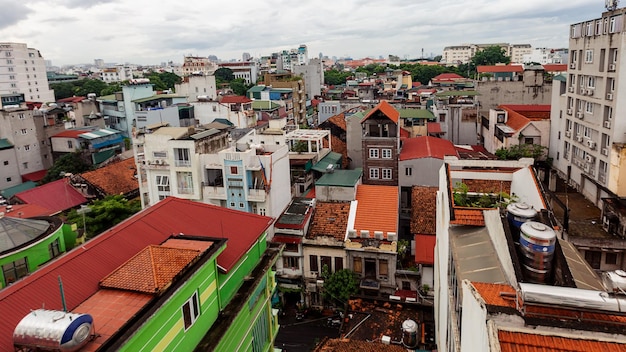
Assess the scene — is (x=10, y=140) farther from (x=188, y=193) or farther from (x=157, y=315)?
(x=157, y=315)

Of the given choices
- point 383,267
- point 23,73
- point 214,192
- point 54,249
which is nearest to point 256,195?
point 214,192

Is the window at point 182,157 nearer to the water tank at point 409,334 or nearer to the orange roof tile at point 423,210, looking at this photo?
the orange roof tile at point 423,210

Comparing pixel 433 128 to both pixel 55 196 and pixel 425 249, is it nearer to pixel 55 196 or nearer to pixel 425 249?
pixel 425 249

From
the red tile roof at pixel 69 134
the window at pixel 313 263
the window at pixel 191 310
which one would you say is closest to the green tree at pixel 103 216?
the window at pixel 313 263

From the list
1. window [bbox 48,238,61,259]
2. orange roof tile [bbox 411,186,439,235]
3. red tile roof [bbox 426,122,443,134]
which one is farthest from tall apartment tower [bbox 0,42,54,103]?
window [bbox 48,238,61,259]

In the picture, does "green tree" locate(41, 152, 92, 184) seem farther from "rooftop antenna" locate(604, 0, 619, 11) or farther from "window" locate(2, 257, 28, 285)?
"rooftop antenna" locate(604, 0, 619, 11)
